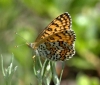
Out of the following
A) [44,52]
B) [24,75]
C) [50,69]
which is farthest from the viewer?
[24,75]

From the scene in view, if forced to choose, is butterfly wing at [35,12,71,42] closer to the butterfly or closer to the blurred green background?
the butterfly

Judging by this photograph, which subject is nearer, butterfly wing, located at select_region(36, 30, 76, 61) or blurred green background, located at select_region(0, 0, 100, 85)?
butterfly wing, located at select_region(36, 30, 76, 61)

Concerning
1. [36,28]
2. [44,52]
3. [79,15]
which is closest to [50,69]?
[44,52]

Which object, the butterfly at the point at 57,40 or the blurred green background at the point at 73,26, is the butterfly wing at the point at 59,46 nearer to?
the butterfly at the point at 57,40

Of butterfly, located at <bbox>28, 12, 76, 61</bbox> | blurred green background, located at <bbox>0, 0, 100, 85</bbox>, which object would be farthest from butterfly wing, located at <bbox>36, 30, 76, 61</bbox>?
blurred green background, located at <bbox>0, 0, 100, 85</bbox>

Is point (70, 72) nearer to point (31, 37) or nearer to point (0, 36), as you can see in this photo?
point (31, 37)

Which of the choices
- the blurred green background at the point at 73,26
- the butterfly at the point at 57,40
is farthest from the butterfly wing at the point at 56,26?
the blurred green background at the point at 73,26

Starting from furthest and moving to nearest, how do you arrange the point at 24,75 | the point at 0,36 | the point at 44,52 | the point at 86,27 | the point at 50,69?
the point at 86,27
the point at 0,36
the point at 24,75
the point at 44,52
the point at 50,69

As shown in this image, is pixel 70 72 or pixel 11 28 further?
pixel 70 72

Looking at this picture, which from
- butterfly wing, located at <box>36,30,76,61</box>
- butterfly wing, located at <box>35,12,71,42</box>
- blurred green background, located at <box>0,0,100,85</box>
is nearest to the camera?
butterfly wing, located at <box>36,30,76,61</box>
